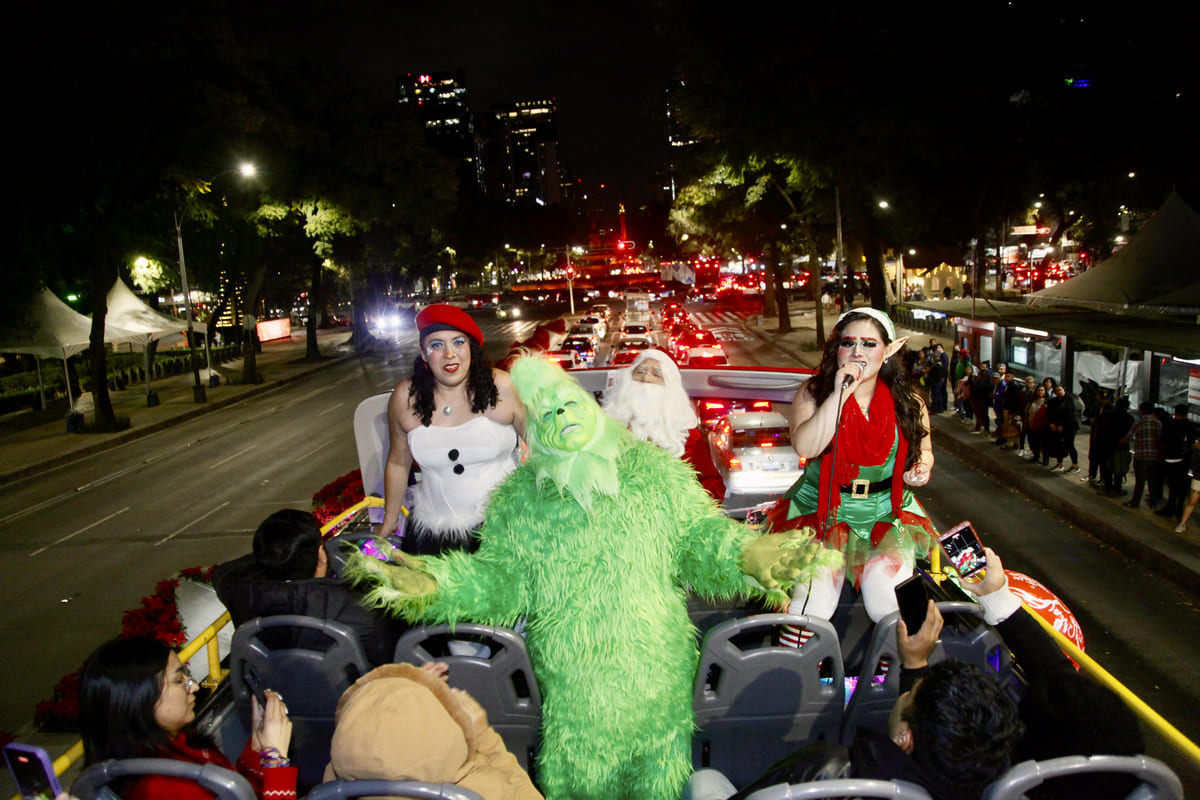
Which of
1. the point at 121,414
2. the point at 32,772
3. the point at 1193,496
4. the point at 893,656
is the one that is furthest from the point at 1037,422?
the point at 121,414

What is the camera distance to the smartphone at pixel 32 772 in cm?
239

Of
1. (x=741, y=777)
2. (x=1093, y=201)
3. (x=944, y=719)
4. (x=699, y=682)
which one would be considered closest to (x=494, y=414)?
(x=699, y=682)

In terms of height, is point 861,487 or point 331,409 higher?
point 861,487

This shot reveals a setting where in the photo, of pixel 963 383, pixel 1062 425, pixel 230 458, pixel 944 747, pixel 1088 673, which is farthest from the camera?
pixel 230 458

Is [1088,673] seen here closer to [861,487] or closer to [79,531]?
[861,487]

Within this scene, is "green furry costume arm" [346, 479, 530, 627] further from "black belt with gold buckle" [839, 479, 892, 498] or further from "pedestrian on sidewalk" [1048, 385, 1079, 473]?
"pedestrian on sidewalk" [1048, 385, 1079, 473]

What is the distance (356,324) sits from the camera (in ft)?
147

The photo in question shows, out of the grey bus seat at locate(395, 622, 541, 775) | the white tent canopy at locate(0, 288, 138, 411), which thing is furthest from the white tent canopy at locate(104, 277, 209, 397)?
the grey bus seat at locate(395, 622, 541, 775)

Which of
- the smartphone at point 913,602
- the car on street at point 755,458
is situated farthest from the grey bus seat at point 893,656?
the car on street at point 755,458

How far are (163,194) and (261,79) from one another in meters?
4.52

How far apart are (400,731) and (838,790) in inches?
46.4

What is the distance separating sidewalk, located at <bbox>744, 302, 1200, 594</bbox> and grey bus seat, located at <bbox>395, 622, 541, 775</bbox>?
726 cm

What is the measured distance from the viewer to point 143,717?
8.50 feet

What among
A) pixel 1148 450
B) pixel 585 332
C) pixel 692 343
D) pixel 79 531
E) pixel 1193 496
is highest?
pixel 585 332
